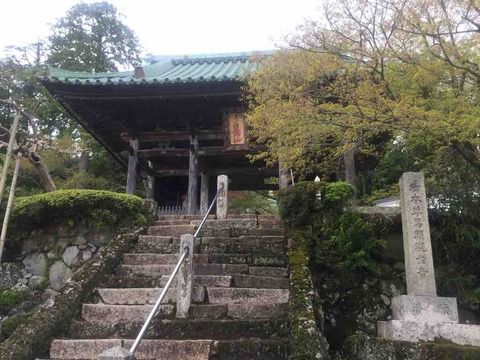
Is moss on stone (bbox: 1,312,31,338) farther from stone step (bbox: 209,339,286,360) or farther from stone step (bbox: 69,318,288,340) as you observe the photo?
stone step (bbox: 209,339,286,360)

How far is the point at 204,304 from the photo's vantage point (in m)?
5.17

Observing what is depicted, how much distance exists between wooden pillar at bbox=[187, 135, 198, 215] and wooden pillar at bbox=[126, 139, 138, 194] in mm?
1469

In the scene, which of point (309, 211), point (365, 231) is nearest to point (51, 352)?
point (309, 211)

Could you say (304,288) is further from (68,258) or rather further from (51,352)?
(68,258)

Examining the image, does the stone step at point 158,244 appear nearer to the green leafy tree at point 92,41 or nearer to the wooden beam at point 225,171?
the wooden beam at point 225,171

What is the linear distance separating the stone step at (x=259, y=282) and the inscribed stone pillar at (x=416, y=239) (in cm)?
155

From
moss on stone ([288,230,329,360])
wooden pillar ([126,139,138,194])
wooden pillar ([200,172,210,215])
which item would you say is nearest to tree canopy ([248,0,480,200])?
moss on stone ([288,230,329,360])

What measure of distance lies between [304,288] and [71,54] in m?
20.6

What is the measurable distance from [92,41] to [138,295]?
825 inches

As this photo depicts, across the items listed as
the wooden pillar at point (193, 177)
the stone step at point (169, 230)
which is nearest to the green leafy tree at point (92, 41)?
the wooden pillar at point (193, 177)

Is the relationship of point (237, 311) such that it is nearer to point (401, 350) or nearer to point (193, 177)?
point (401, 350)

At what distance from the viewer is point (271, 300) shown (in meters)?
5.16

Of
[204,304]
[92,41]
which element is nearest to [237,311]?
[204,304]

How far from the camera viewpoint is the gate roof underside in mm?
9289
